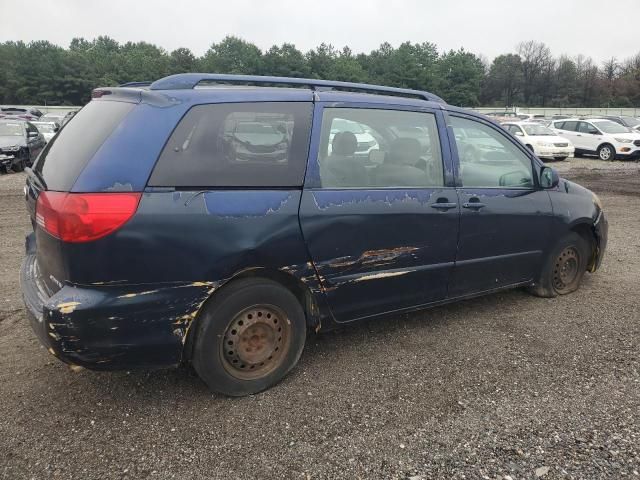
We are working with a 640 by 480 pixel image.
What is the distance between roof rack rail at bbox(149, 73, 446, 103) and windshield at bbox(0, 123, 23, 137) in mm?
13910

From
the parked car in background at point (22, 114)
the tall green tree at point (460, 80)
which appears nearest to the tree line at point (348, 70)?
the tall green tree at point (460, 80)

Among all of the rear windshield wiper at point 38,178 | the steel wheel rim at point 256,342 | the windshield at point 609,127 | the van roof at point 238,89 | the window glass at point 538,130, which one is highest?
the windshield at point 609,127

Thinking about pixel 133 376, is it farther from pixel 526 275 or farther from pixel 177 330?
pixel 526 275

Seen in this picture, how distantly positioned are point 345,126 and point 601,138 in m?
21.1

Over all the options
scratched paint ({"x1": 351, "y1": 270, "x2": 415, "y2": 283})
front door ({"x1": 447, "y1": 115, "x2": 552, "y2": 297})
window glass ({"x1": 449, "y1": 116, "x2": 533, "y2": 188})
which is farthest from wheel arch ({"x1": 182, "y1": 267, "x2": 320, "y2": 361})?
window glass ({"x1": 449, "y1": 116, "x2": 533, "y2": 188})

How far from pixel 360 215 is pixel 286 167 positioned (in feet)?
Result: 1.87

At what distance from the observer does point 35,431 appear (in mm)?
2666

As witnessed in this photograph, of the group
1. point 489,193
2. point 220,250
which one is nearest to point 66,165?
point 220,250

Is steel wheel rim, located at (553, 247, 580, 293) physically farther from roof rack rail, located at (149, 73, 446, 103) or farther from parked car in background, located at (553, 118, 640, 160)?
parked car in background, located at (553, 118, 640, 160)

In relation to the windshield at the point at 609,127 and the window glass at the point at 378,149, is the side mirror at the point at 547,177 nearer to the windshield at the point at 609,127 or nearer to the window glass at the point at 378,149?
the window glass at the point at 378,149

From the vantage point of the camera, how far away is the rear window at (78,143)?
2654mm

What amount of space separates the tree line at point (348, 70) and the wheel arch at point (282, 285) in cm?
6989

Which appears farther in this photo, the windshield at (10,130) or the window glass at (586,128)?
the window glass at (586,128)

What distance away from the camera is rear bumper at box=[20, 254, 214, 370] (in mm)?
2521
